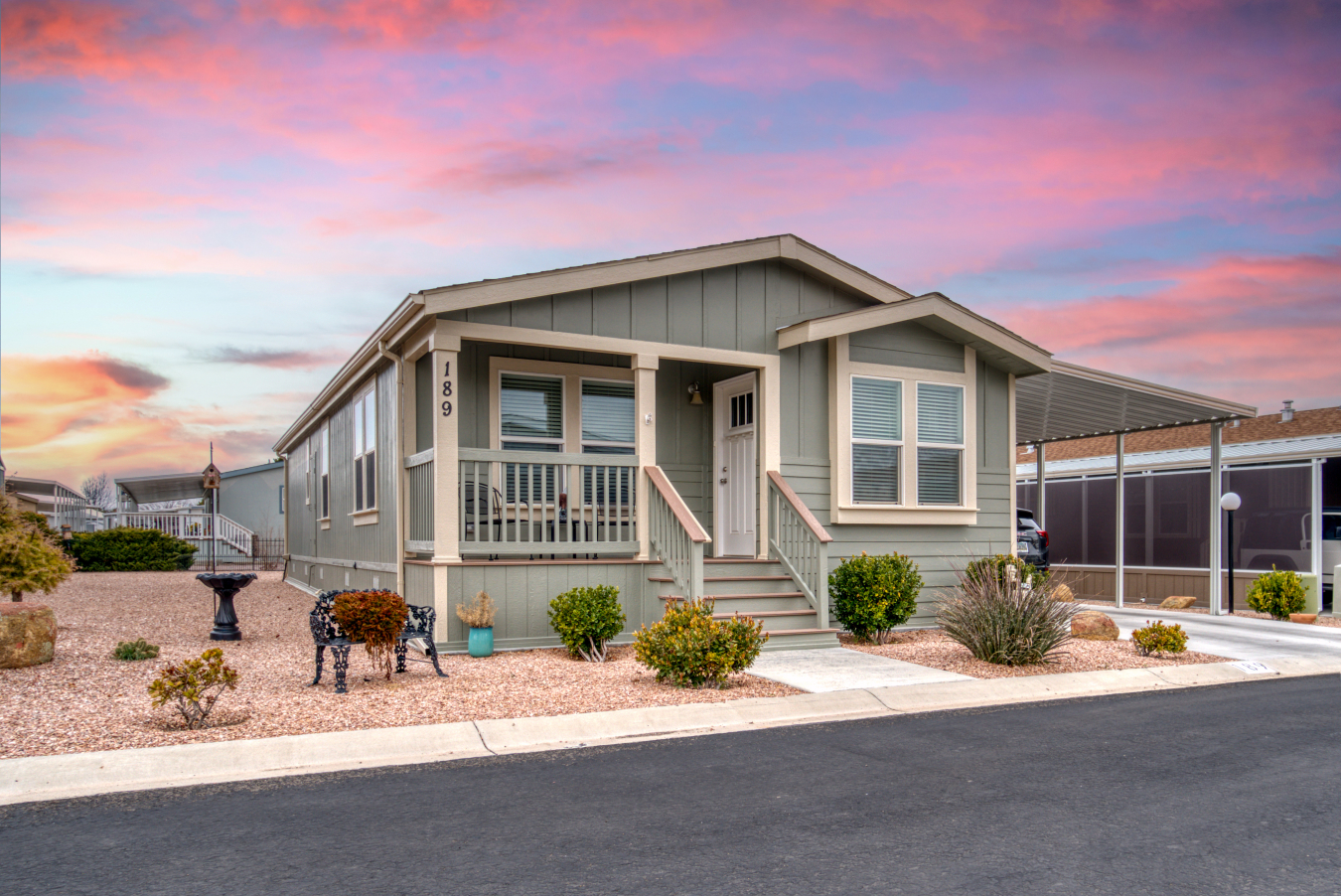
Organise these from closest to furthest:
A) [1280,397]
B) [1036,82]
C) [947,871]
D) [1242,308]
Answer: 1. [947,871]
2. [1036,82]
3. [1242,308]
4. [1280,397]

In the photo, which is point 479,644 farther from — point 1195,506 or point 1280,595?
point 1195,506

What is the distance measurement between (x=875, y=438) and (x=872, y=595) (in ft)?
7.46

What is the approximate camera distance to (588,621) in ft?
29.0

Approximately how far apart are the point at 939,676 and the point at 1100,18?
331 inches

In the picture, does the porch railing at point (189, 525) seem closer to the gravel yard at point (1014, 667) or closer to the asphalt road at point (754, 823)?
the gravel yard at point (1014, 667)

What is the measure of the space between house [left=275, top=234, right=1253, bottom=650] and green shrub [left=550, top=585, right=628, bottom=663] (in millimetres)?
753

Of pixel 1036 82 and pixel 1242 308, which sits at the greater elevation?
pixel 1036 82

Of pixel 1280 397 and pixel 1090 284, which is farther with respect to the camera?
pixel 1280 397

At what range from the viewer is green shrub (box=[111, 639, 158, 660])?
8719 mm

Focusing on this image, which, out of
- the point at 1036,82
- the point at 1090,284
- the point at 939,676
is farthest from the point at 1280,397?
the point at 939,676

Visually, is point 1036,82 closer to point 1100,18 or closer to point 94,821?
point 1100,18

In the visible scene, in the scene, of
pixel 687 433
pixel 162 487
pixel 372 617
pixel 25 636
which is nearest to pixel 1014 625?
pixel 687 433

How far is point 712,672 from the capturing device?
7480 mm

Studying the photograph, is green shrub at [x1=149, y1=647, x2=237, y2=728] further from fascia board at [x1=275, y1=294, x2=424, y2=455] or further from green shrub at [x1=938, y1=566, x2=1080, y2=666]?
green shrub at [x1=938, y1=566, x2=1080, y2=666]
